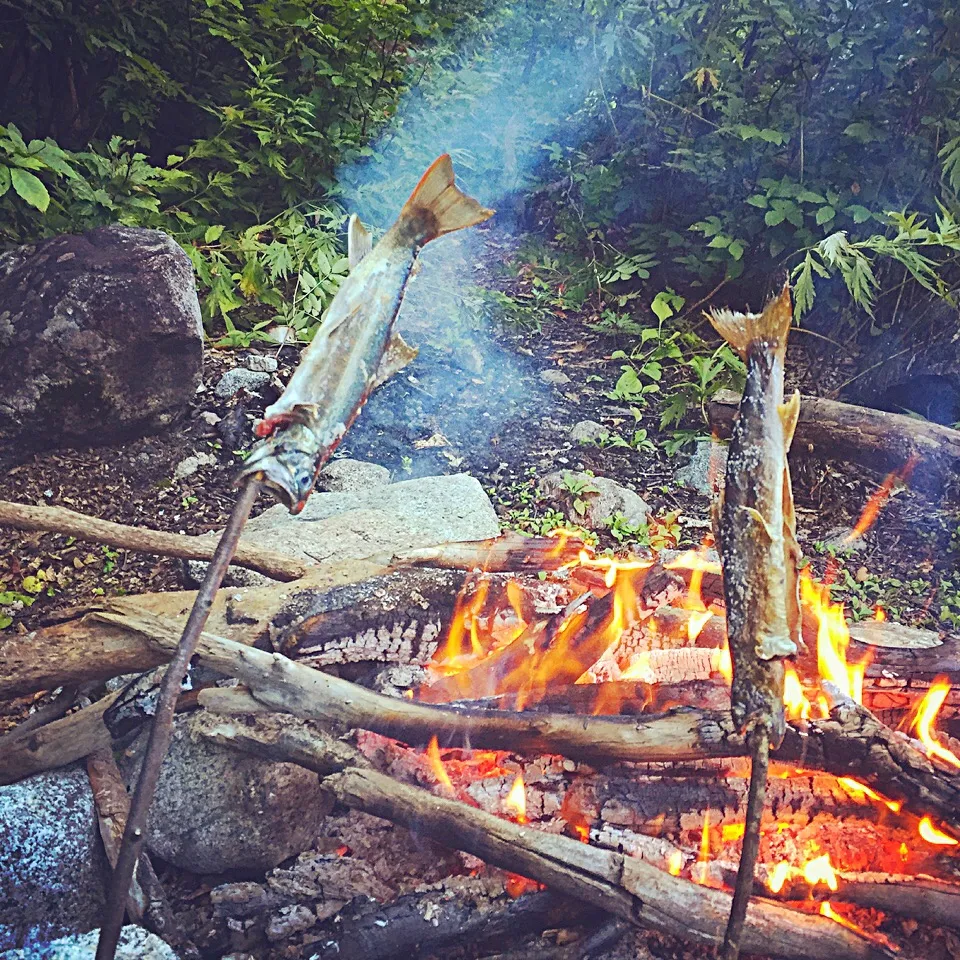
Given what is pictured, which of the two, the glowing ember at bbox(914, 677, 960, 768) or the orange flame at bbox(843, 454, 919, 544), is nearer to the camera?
the glowing ember at bbox(914, 677, 960, 768)

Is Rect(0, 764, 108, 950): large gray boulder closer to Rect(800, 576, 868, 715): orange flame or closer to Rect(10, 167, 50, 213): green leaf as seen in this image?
Rect(800, 576, 868, 715): orange flame

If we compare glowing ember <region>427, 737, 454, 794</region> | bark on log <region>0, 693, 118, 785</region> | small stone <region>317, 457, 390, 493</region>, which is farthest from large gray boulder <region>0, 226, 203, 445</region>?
glowing ember <region>427, 737, 454, 794</region>

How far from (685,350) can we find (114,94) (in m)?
4.55

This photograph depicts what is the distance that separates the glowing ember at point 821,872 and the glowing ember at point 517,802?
0.77 m

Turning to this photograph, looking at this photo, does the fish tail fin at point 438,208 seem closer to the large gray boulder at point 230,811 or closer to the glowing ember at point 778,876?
the large gray boulder at point 230,811

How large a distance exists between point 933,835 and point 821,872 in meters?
0.34

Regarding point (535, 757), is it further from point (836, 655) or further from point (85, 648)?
point (85, 648)

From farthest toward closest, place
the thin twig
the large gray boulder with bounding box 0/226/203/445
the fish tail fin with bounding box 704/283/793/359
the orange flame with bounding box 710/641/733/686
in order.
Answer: the large gray boulder with bounding box 0/226/203/445
the orange flame with bounding box 710/641/733/686
the fish tail fin with bounding box 704/283/793/359
the thin twig

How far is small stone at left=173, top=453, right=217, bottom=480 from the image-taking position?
163 inches

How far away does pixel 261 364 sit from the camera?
4.83m

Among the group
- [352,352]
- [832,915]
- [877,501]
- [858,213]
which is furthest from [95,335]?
[858,213]

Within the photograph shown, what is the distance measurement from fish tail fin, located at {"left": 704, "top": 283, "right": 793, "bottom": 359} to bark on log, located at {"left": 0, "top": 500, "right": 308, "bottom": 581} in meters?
1.70

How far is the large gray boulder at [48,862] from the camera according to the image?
1956mm

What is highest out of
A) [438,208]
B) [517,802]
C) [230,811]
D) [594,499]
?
[438,208]
